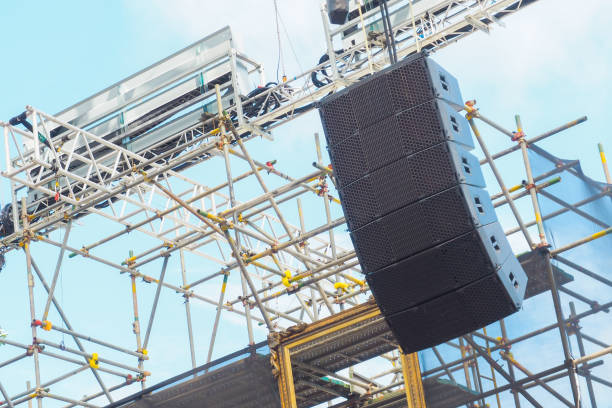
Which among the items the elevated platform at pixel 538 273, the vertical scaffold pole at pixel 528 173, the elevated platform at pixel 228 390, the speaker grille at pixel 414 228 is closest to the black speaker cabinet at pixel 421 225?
the speaker grille at pixel 414 228

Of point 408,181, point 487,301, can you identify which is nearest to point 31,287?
point 408,181

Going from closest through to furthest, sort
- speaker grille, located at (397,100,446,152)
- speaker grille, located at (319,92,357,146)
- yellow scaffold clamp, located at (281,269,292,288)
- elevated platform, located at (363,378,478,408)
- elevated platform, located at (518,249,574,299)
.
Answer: speaker grille, located at (397,100,446,152)
speaker grille, located at (319,92,357,146)
elevated platform, located at (363,378,478,408)
elevated platform, located at (518,249,574,299)
yellow scaffold clamp, located at (281,269,292,288)

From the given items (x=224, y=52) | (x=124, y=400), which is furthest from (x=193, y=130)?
(x=124, y=400)

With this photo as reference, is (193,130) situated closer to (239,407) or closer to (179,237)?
(179,237)

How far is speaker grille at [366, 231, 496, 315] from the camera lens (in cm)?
838

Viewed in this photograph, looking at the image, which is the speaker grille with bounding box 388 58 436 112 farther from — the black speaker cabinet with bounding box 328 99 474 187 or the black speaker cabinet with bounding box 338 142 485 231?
the black speaker cabinet with bounding box 338 142 485 231

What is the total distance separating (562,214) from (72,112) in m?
10.0

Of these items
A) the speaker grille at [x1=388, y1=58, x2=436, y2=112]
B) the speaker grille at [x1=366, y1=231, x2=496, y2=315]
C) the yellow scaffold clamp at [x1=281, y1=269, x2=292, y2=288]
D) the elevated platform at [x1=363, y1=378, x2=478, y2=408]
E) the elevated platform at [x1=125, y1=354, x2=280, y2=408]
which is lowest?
the elevated platform at [x1=363, y1=378, x2=478, y2=408]

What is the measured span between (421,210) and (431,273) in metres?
0.55

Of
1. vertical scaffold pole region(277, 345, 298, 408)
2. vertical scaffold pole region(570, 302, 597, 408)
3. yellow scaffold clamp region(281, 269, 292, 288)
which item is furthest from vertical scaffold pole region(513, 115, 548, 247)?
yellow scaffold clamp region(281, 269, 292, 288)

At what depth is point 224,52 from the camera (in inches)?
622

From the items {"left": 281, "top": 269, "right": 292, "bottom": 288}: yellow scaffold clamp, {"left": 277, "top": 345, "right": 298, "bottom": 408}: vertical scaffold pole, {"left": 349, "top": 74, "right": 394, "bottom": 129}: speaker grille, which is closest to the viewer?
{"left": 349, "top": 74, "right": 394, "bottom": 129}: speaker grille

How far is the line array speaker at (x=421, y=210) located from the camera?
8.41m

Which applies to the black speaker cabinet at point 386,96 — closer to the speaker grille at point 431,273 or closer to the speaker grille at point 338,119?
the speaker grille at point 338,119
